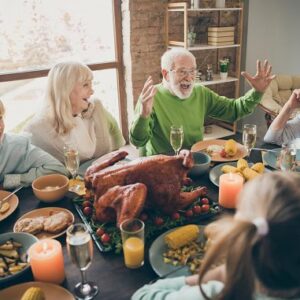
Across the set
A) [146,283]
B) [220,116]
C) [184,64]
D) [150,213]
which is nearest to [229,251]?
[146,283]

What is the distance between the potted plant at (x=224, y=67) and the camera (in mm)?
3912

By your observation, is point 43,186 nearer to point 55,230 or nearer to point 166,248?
point 55,230

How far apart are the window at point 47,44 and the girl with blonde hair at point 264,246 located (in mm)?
3038

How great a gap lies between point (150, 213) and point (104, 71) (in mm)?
2850

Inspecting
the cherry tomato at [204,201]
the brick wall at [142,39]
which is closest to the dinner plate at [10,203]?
the cherry tomato at [204,201]

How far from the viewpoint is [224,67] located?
3.92 m

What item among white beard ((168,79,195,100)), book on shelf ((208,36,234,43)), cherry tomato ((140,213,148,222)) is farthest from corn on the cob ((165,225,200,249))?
book on shelf ((208,36,234,43))

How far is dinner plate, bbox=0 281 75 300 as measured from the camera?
885 mm

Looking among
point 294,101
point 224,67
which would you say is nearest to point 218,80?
point 224,67

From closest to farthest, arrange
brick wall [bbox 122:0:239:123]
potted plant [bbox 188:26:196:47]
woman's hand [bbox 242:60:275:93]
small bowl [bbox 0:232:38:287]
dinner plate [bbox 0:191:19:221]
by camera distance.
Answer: small bowl [bbox 0:232:38:287] → dinner plate [bbox 0:191:19:221] → woman's hand [bbox 242:60:275:93] → brick wall [bbox 122:0:239:123] → potted plant [bbox 188:26:196:47]

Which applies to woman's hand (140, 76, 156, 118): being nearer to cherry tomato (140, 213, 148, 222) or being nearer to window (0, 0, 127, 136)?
cherry tomato (140, 213, 148, 222)

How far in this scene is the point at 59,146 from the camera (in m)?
1.94

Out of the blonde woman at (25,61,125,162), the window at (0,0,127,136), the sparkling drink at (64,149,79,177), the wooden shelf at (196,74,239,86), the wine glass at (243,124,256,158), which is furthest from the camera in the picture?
the wooden shelf at (196,74,239,86)

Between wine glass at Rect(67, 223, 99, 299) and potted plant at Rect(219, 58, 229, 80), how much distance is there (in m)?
3.37
